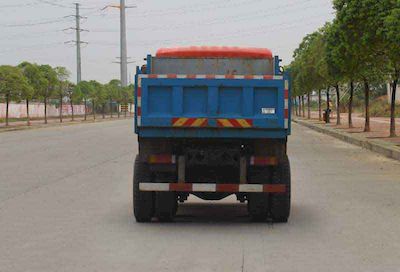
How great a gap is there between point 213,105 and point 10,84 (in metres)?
43.9

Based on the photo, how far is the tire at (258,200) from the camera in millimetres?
9266

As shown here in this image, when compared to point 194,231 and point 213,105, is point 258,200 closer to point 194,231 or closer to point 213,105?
point 194,231

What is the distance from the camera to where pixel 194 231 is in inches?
345

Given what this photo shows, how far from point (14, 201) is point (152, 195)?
10.2 ft

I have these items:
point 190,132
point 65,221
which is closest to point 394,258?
point 190,132

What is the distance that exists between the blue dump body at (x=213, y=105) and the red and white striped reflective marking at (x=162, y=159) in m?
0.32

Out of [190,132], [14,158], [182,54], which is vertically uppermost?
[182,54]

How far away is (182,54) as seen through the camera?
408 inches

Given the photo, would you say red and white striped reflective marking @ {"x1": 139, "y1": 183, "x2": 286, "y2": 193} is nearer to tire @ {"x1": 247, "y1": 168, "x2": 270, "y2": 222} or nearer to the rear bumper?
tire @ {"x1": 247, "y1": 168, "x2": 270, "y2": 222}

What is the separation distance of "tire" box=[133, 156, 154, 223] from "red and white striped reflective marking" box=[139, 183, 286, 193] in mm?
301

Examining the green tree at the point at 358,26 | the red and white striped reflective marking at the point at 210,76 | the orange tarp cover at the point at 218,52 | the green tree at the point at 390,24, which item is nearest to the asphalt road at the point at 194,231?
the red and white striped reflective marking at the point at 210,76

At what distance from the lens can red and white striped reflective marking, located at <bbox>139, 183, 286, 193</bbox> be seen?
8.99 metres

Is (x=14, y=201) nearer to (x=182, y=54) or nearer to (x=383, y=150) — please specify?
(x=182, y=54)

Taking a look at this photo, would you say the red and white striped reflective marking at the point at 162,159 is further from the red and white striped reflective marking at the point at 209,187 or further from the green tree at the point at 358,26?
the green tree at the point at 358,26
